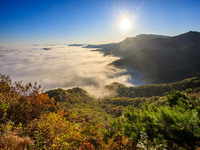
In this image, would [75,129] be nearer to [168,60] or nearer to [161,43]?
[168,60]

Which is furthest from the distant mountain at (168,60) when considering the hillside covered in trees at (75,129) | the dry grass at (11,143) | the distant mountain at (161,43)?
the dry grass at (11,143)

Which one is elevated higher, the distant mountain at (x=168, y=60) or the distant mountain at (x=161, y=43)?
the distant mountain at (x=161, y=43)

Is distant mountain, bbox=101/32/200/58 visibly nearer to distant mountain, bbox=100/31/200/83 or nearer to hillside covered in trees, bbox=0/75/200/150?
distant mountain, bbox=100/31/200/83

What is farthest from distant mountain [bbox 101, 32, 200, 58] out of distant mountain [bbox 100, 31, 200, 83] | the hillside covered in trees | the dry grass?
the dry grass

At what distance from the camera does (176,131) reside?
376cm

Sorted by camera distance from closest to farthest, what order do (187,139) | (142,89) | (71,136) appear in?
(187,139) → (71,136) → (142,89)

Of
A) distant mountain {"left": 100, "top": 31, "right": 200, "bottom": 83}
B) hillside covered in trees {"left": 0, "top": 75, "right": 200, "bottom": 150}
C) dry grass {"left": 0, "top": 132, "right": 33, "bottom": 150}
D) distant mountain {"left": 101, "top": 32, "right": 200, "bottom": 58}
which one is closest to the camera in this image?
dry grass {"left": 0, "top": 132, "right": 33, "bottom": 150}

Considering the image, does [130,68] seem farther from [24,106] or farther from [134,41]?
[24,106]

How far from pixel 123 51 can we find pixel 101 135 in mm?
184658

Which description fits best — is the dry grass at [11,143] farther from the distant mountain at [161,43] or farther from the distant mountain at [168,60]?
the distant mountain at [161,43]

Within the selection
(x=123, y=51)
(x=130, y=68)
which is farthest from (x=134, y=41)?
(x=130, y=68)

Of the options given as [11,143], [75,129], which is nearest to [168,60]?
[75,129]

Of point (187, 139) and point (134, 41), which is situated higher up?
point (134, 41)

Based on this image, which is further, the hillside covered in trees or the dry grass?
the hillside covered in trees
